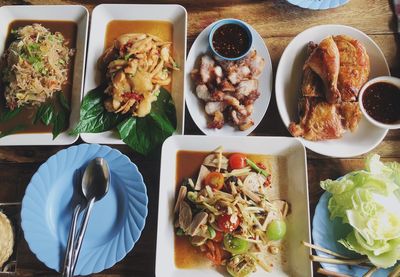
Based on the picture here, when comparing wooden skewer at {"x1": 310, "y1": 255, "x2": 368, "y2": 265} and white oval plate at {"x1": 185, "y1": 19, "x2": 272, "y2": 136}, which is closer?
wooden skewer at {"x1": 310, "y1": 255, "x2": 368, "y2": 265}

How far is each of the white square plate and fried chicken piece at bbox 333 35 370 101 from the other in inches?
55.2

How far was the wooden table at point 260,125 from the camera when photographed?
2020 millimetres

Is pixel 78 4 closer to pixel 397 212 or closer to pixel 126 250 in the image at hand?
pixel 126 250

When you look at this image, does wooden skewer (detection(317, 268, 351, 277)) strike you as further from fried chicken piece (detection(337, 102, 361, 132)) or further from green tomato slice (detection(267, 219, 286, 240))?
fried chicken piece (detection(337, 102, 361, 132))

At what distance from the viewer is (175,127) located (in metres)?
2.08

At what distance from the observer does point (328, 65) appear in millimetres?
2023

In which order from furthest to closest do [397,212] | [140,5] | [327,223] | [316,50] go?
1. [140,5]
2. [316,50]
3. [327,223]
4. [397,212]

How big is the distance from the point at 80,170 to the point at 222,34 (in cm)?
105

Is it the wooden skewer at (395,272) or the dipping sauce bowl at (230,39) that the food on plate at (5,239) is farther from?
the wooden skewer at (395,272)

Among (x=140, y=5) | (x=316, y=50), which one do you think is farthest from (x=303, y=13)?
(x=140, y=5)

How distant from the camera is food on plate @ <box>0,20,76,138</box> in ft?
6.88

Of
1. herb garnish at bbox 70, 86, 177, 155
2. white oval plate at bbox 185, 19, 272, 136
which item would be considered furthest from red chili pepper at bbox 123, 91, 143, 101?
white oval plate at bbox 185, 19, 272, 136

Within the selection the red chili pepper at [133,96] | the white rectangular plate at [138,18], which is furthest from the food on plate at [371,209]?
the red chili pepper at [133,96]

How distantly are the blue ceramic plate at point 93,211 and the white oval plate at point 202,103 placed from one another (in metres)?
0.45
